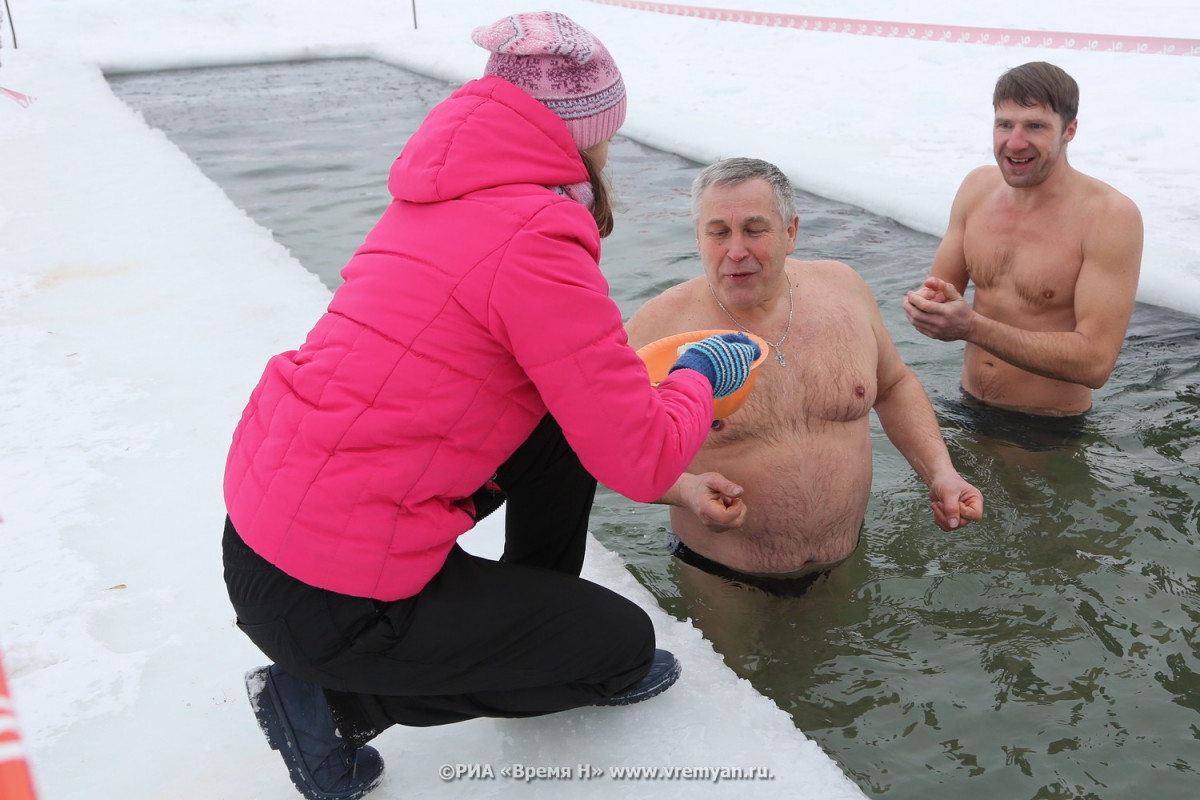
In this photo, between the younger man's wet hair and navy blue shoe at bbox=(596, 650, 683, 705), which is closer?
navy blue shoe at bbox=(596, 650, 683, 705)

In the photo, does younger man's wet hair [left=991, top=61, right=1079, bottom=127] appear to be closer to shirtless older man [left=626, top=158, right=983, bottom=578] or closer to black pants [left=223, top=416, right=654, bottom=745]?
shirtless older man [left=626, top=158, right=983, bottom=578]

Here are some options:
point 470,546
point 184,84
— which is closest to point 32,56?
point 184,84

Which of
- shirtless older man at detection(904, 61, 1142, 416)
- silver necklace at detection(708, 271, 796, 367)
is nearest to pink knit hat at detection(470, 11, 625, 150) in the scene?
silver necklace at detection(708, 271, 796, 367)

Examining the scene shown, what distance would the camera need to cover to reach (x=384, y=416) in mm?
1703

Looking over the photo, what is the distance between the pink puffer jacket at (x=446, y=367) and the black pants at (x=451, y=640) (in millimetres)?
75

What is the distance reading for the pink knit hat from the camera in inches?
69.1

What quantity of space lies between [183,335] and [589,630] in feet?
9.45

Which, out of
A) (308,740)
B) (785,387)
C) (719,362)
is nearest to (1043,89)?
(785,387)

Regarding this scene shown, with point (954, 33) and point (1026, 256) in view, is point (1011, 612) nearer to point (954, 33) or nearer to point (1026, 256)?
point (1026, 256)

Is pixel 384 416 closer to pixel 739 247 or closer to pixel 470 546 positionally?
pixel 470 546

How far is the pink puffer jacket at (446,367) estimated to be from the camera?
1666 millimetres

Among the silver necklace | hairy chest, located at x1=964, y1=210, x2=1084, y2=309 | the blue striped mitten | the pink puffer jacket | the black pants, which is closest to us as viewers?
the pink puffer jacket

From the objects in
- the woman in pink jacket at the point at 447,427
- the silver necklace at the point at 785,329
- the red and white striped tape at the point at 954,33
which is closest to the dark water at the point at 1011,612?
the silver necklace at the point at 785,329

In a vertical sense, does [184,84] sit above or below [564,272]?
below
